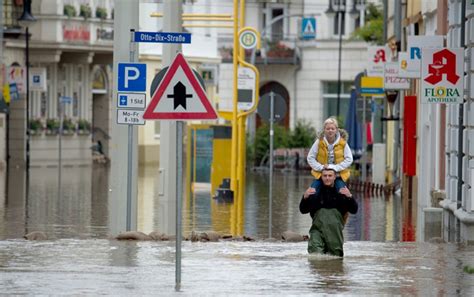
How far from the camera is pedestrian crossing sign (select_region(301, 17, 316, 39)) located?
85.2 metres

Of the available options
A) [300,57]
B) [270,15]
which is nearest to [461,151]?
[300,57]

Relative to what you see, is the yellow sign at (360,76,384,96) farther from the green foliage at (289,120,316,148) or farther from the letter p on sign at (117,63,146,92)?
the letter p on sign at (117,63,146,92)

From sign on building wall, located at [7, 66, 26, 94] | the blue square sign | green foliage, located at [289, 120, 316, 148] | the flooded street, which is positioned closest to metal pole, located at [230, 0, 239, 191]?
the flooded street

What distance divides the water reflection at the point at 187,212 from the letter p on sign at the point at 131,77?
3639 millimetres

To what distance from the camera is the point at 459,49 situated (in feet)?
80.7

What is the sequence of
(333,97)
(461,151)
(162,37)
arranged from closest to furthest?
(162,37) < (461,151) < (333,97)

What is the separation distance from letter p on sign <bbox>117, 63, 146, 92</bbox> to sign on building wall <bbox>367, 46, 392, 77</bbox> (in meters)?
27.2

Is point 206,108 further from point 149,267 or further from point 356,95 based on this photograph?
point 356,95

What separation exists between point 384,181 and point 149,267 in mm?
33324

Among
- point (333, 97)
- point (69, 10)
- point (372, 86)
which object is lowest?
point (372, 86)

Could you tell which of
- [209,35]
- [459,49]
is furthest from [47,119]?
[459,49]

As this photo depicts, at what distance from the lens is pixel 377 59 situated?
50.5 m

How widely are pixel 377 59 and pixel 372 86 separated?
810 millimetres

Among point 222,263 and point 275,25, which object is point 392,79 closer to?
point 222,263
